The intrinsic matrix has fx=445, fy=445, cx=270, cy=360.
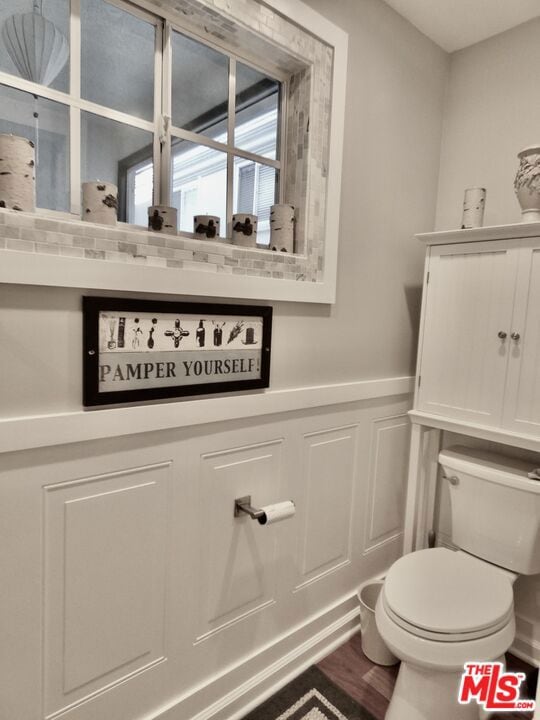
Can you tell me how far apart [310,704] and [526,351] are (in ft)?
4.56

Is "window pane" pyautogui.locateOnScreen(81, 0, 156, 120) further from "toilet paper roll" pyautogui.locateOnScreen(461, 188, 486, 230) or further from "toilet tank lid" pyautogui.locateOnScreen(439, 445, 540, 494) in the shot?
"toilet tank lid" pyautogui.locateOnScreen(439, 445, 540, 494)

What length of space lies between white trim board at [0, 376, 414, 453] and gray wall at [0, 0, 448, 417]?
5 centimetres

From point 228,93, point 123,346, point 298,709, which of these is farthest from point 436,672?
point 228,93

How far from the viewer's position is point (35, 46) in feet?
3.59

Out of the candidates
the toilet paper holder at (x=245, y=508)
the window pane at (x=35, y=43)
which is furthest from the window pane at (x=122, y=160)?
the toilet paper holder at (x=245, y=508)

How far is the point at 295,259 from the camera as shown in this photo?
4.85 ft

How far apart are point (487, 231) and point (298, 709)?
173 centimetres

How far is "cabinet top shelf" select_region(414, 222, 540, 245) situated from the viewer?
4.77 feet

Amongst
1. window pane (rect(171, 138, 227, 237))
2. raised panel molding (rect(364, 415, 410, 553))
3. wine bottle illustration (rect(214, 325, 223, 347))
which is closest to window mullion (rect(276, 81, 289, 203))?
window pane (rect(171, 138, 227, 237))

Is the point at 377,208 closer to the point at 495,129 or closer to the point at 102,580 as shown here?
the point at 495,129

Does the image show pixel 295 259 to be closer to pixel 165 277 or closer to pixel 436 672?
pixel 165 277

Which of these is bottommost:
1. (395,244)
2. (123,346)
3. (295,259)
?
(123,346)

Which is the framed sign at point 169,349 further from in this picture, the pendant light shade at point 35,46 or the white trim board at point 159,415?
the pendant light shade at point 35,46

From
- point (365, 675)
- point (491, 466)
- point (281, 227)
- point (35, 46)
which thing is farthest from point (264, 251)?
point (365, 675)
